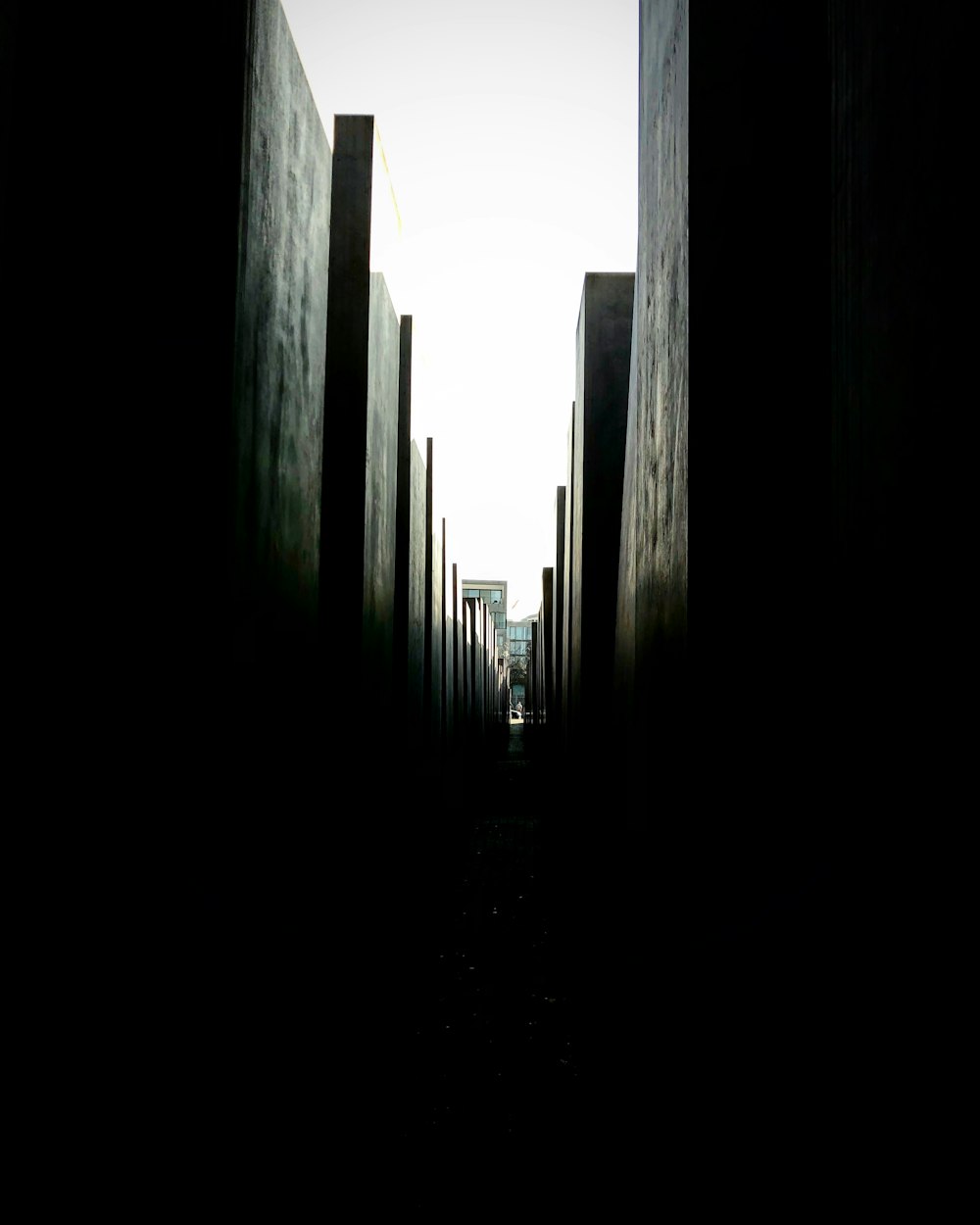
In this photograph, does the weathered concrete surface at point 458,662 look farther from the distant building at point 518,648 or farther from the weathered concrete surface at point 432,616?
the distant building at point 518,648

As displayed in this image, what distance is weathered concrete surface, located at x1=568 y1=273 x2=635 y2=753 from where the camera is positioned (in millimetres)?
6852

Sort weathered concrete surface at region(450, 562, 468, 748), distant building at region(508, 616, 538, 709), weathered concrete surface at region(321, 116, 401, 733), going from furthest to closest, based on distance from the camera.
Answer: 1. distant building at region(508, 616, 538, 709)
2. weathered concrete surface at region(450, 562, 468, 748)
3. weathered concrete surface at region(321, 116, 401, 733)

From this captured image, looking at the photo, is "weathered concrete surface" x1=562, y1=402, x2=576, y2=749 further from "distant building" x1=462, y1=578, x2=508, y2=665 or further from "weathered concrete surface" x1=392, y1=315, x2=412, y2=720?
"distant building" x1=462, y1=578, x2=508, y2=665

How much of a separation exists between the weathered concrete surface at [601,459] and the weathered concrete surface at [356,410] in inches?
77.0

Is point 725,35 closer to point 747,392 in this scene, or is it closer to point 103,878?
point 747,392

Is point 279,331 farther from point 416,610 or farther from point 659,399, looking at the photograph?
point 416,610

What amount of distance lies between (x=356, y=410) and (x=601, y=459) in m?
2.65

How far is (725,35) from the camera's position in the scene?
8.69 feet

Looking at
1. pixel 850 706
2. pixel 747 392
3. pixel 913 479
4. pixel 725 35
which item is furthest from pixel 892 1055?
pixel 725 35

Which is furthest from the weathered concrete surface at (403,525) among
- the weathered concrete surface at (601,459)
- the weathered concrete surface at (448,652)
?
the weathered concrete surface at (448,652)

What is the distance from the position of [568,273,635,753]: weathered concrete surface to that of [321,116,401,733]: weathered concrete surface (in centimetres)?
196

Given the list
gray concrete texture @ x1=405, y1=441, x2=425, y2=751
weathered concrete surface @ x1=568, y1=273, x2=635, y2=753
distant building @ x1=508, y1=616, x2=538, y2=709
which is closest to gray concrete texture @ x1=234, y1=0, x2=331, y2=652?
weathered concrete surface @ x1=568, y1=273, x2=635, y2=753

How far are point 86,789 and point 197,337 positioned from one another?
50.0 inches

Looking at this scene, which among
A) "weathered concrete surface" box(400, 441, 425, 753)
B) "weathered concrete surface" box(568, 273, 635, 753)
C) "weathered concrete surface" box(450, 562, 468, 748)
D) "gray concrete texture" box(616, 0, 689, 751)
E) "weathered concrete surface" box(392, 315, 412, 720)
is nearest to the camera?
"gray concrete texture" box(616, 0, 689, 751)
